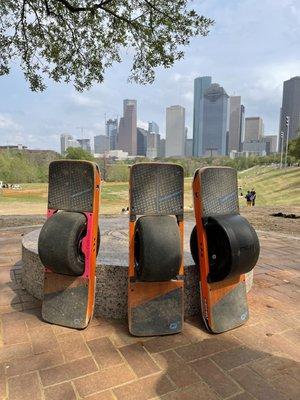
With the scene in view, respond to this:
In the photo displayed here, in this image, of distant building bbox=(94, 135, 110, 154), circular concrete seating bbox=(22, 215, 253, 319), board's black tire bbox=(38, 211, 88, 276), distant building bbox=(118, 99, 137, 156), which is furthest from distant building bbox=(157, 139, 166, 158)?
board's black tire bbox=(38, 211, 88, 276)

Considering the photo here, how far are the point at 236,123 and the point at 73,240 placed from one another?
163 meters

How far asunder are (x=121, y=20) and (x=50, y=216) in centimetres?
628

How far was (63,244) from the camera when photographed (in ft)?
7.97

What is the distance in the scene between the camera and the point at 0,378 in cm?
192

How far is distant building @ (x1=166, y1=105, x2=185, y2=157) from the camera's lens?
144 metres

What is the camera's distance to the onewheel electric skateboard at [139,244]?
2.46 meters

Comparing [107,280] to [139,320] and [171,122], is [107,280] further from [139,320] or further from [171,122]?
[171,122]

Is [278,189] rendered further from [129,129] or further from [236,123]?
[129,129]

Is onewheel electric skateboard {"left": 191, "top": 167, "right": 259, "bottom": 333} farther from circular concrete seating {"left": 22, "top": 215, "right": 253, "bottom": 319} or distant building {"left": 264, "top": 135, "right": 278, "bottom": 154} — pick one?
distant building {"left": 264, "top": 135, "right": 278, "bottom": 154}

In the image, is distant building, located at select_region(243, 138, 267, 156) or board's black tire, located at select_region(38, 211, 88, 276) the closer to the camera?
board's black tire, located at select_region(38, 211, 88, 276)

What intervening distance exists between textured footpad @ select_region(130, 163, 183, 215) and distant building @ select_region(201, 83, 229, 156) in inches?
5630

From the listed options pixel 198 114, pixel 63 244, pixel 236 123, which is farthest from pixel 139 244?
pixel 236 123

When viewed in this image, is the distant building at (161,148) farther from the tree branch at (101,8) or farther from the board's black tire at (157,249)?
the board's black tire at (157,249)

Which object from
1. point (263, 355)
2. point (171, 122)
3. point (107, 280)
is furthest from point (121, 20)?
point (171, 122)
